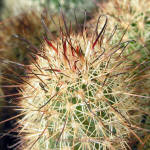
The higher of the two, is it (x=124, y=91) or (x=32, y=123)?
(x=124, y=91)

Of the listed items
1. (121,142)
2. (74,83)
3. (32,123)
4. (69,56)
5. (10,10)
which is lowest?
(121,142)

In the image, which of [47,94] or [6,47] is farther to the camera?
[6,47]

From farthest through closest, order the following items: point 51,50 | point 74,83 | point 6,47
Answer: point 6,47 → point 51,50 → point 74,83

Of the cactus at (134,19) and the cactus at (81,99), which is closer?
the cactus at (81,99)

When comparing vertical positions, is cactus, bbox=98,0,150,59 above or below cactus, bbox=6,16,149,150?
above

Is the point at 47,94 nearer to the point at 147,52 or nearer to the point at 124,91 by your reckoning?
the point at 124,91

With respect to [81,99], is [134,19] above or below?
above

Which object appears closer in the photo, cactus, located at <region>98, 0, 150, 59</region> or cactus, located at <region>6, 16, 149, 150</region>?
cactus, located at <region>6, 16, 149, 150</region>

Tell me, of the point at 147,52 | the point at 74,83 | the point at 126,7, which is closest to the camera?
the point at 74,83

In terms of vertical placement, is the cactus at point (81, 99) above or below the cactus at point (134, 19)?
below

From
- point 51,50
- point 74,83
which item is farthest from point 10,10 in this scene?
point 74,83

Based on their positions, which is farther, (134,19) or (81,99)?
(134,19)
